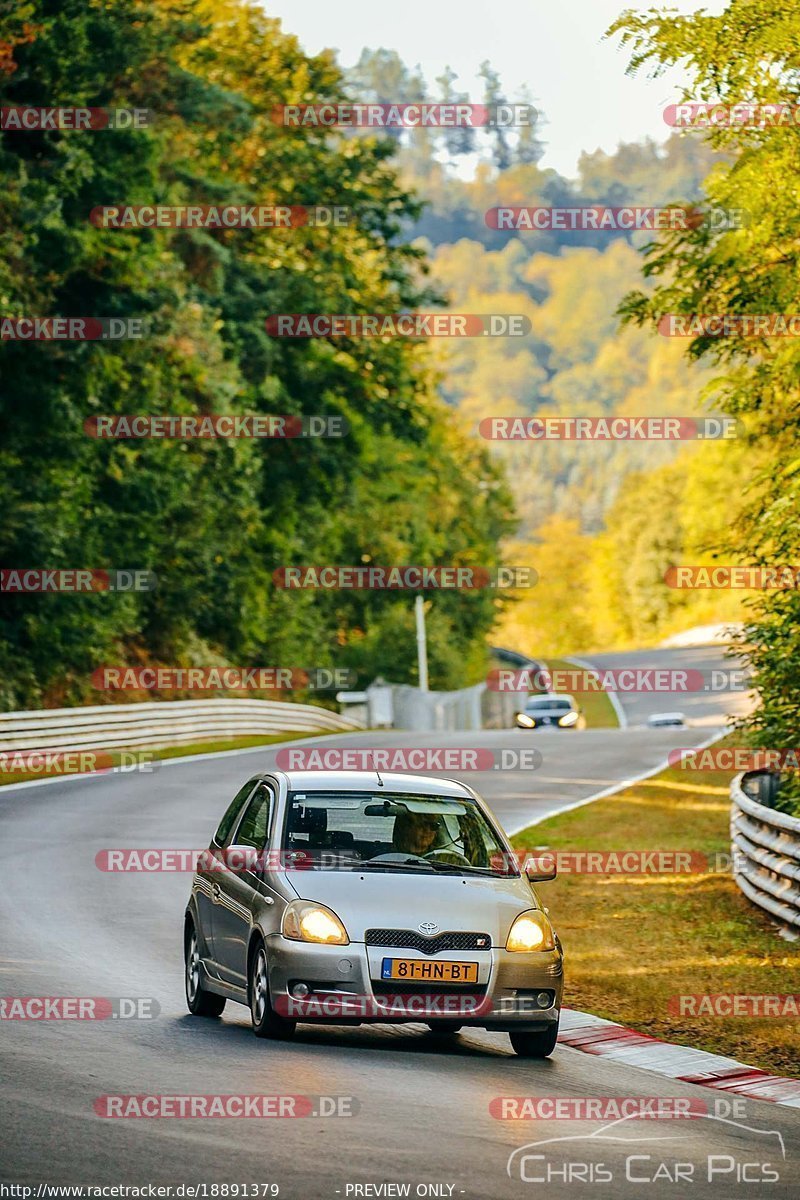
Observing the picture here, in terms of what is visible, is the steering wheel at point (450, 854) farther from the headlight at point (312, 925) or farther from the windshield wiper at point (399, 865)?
the headlight at point (312, 925)

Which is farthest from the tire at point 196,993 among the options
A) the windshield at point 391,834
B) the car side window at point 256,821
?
the windshield at point 391,834

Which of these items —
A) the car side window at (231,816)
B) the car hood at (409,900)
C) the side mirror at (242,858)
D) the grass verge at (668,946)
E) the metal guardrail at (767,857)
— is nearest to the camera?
the car hood at (409,900)

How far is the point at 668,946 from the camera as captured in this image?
51.5 feet

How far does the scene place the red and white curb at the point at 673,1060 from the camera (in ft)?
32.8

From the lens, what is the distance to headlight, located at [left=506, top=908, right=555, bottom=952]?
411 inches

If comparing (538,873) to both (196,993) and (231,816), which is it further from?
(196,993)

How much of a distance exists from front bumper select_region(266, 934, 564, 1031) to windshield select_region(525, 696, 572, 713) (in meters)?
58.0

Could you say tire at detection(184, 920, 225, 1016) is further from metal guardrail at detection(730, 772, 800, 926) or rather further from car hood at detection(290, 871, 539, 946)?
metal guardrail at detection(730, 772, 800, 926)

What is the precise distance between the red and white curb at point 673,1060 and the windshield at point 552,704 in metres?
56.2

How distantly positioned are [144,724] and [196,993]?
→ 28661 mm

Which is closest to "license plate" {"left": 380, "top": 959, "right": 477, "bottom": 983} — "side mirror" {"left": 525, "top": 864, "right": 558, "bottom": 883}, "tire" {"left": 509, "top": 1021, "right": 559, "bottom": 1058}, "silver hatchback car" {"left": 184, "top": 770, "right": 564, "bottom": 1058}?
"silver hatchback car" {"left": 184, "top": 770, "right": 564, "bottom": 1058}

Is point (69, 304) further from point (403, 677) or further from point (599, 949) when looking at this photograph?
point (403, 677)

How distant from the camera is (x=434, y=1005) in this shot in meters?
10.2

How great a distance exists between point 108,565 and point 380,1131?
3805 centimetres
